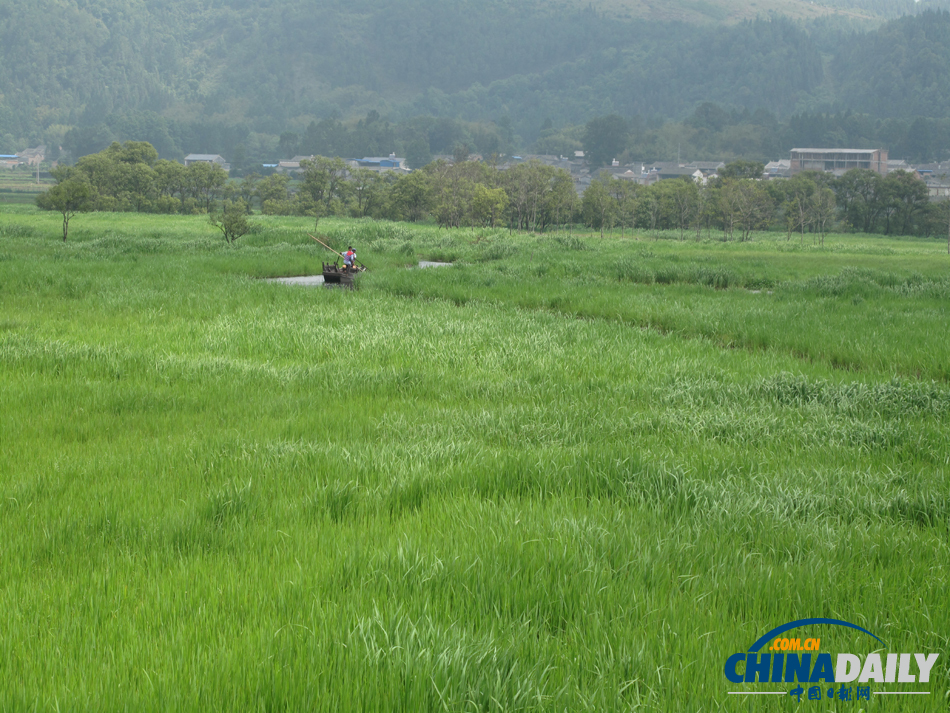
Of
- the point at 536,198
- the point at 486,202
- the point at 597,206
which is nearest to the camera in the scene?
the point at 486,202

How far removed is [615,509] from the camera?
190 inches

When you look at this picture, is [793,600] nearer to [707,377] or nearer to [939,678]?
[939,678]

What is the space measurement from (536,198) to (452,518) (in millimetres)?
71599

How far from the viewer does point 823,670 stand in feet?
10.1

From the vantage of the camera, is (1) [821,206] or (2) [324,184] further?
(2) [324,184]

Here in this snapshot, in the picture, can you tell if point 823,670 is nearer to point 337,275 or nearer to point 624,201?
point 337,275

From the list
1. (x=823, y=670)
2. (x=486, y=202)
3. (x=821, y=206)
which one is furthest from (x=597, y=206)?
A: (x=823, y=670)

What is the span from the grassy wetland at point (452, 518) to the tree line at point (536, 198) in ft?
200

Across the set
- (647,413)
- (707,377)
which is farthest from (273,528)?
(707,377)

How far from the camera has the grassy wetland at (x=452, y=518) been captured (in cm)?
293

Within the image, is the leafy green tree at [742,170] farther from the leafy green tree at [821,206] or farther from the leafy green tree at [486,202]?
the leafy green tree at [486,202]

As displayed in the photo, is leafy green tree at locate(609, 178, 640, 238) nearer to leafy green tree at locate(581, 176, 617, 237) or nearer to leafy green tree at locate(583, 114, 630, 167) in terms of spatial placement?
leafy green tree at locate(581, 176, 617, 237)

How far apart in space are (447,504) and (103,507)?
2346 mm

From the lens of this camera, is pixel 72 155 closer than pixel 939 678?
No
